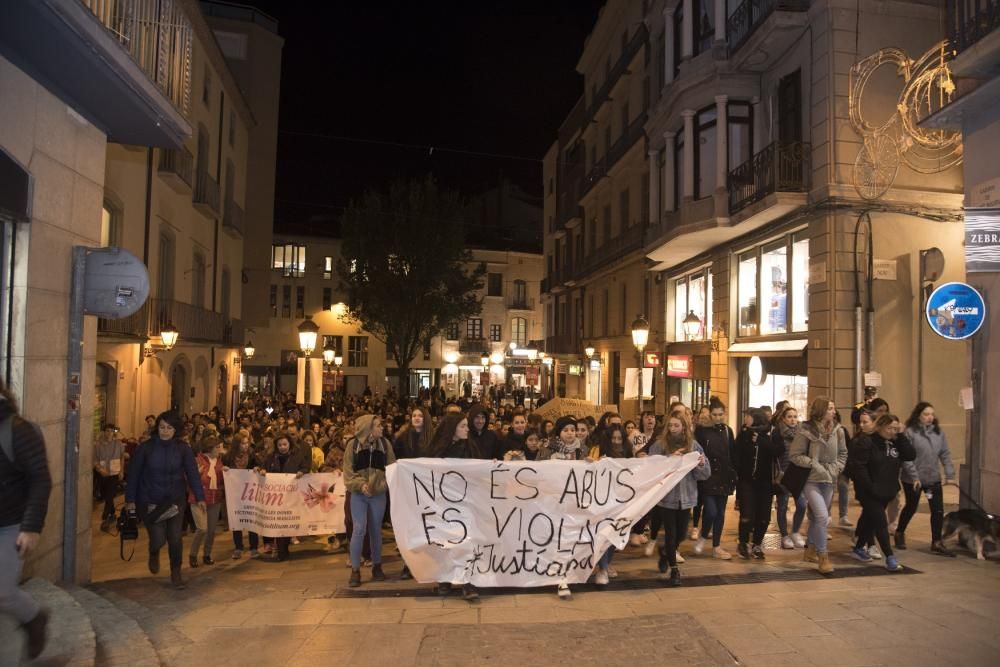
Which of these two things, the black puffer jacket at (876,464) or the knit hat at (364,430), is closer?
the knit hat at (364,430)

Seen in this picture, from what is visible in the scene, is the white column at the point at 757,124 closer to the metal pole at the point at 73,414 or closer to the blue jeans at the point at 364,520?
the blue jeans at the point at 364,520

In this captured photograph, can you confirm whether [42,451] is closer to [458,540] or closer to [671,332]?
[458,540]

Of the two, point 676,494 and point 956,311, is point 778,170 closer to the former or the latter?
point 956,311

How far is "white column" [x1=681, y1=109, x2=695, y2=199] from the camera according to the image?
17703 mm

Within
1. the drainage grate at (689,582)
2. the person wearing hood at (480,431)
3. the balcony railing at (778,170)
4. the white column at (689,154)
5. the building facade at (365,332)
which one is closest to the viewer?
the drainage grate at (689,582)

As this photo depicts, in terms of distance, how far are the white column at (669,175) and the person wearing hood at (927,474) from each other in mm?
11812

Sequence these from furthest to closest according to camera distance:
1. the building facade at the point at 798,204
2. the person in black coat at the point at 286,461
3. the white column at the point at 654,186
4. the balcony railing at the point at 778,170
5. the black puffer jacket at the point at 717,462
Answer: the white column at the point at 654,186
the balcony railing at the point at 778,170
the building facade at the point at 798,204
the person in black coat at the point at 286,461
the black puffer jacket at the point at 717,462

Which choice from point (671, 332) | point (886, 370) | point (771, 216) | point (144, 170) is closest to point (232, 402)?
point (144, 170)

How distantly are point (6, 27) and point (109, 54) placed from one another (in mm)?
763

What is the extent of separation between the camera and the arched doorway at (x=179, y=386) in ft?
68.3

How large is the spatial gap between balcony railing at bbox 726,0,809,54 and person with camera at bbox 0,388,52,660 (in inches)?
587

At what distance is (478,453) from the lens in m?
7.84

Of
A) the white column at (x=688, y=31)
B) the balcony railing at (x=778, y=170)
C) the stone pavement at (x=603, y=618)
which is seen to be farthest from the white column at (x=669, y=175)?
the stone pavement at (x=603, y=618)

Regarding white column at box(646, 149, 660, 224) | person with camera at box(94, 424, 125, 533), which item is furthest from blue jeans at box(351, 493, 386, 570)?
white column at box(646, 149, 660, 224)
